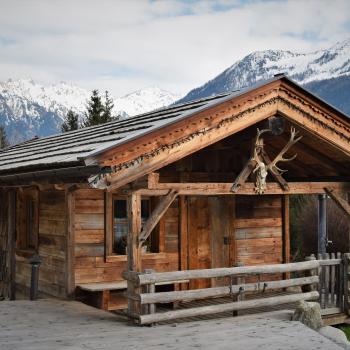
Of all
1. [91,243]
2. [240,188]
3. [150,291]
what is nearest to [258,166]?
[240,188]

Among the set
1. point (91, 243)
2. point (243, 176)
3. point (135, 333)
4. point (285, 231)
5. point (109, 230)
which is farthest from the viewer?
point (285, 231)

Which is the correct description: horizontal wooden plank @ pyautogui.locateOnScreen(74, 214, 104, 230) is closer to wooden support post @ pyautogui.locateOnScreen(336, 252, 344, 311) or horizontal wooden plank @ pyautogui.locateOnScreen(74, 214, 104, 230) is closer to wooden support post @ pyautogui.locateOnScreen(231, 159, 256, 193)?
wooden support post @ pyautogui.locateOnScreen(231, 159, 256, 193)

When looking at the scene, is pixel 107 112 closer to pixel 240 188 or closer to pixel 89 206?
pixel 89 206

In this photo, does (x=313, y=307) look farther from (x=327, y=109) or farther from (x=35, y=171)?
(x=35, y=171)

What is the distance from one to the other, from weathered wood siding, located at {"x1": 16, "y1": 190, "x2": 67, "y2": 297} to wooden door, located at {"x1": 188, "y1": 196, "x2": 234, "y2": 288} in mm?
2657

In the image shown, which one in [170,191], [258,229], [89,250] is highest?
[170,191]

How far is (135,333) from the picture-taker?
8.55 metres

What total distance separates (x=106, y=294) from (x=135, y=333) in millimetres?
2472

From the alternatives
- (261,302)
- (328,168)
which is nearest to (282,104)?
(328,168)

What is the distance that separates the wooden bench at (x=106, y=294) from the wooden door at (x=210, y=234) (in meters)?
1.56

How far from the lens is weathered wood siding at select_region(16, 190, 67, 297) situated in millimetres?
11430

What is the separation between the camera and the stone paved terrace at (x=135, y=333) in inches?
312

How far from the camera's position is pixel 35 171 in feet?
35.6

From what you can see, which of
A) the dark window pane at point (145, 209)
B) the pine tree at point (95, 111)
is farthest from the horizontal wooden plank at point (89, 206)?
the pine tree at point (95, 111)
